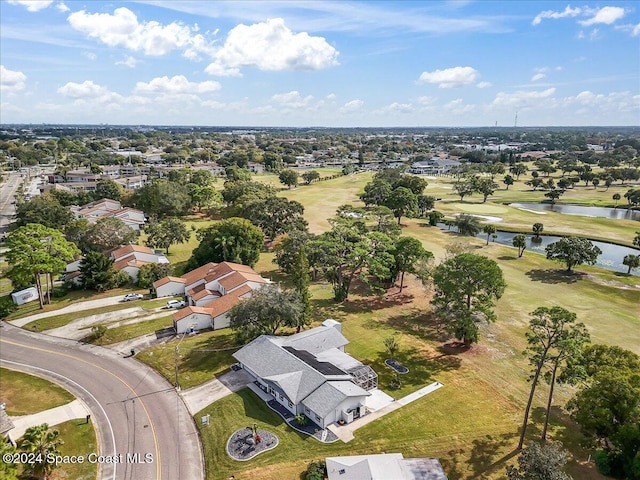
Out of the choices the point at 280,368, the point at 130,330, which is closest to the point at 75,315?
the point at 130,330

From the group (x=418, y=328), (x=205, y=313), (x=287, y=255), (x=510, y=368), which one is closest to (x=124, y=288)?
(x=205, y=313)

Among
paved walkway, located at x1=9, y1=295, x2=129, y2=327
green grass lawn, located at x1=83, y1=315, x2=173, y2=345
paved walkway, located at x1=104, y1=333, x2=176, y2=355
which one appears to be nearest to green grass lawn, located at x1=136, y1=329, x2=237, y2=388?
paved walkway, located at x1=104, y1=333, x2=176, y2=355

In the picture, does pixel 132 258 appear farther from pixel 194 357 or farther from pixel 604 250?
pixel 604 250

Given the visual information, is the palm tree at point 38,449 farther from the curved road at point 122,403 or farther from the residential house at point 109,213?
the residential house at point 109,213

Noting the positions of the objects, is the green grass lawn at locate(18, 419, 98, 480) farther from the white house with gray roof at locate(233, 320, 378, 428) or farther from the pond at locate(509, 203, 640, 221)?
the pond at locate(509, 203, 640, 221)

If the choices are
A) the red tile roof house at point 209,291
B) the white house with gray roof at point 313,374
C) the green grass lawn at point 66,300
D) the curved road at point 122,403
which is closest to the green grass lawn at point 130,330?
the curved road at point 122,403

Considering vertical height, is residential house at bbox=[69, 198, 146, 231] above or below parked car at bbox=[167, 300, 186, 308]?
above
